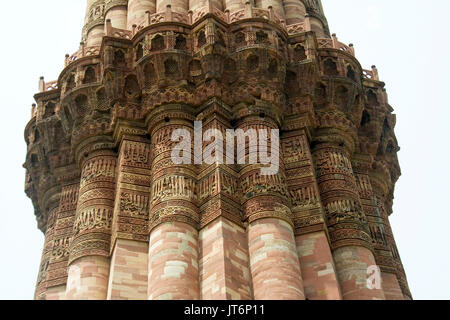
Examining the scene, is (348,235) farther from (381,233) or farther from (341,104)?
(341,104)

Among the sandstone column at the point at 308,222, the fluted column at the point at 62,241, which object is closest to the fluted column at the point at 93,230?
the fluted column at the point at 62,241

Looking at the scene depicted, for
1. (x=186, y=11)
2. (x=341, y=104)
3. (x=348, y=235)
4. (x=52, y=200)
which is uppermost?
(x=186, y=11)

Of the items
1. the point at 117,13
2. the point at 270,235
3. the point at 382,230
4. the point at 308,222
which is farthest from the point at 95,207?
the point at 117,13

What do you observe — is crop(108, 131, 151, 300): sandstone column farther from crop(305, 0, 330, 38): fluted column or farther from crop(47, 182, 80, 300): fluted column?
crop(305, 0, 330, 38): fluted column

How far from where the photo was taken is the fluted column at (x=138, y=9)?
14.4 m

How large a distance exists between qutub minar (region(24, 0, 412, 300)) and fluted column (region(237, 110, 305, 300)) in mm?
21

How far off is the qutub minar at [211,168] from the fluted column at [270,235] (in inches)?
0.8

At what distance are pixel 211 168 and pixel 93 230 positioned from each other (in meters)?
2.03

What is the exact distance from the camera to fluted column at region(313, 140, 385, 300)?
1083 cm

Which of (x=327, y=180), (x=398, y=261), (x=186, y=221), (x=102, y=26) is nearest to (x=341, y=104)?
(x=327, y=180)

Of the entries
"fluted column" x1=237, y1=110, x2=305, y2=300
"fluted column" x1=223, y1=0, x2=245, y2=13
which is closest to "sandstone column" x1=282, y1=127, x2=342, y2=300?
"fluted column" x1=237, y1=110, x2=305, y2=300

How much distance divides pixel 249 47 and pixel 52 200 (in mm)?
4643

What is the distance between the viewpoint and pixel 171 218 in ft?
35.1

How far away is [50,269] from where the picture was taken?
12.0 meters
